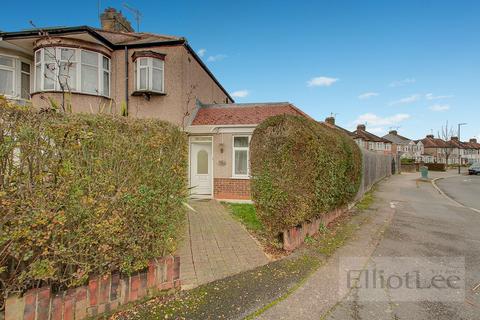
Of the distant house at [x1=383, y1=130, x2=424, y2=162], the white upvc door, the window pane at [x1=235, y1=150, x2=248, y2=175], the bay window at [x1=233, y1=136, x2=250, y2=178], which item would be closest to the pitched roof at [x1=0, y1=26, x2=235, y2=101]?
the white upvc door

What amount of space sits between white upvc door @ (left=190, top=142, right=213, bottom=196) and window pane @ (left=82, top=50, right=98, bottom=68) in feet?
17.4

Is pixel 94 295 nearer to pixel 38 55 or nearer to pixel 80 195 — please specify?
pixel 80 195

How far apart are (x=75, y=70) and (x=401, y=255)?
12384mm

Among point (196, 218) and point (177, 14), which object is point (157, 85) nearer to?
point (177, 14)

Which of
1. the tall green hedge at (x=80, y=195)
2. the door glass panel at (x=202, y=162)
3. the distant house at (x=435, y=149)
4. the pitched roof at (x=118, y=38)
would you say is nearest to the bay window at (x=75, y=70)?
the pitched roof at (x=118, y=38)

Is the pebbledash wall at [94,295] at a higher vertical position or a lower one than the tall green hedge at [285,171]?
lower

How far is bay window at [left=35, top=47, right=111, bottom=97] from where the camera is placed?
10.3m

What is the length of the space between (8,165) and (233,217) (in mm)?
5959

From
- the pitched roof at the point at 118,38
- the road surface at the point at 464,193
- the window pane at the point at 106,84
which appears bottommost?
the road surface at the point at 464,193

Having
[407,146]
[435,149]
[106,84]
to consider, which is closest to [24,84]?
[106,84]

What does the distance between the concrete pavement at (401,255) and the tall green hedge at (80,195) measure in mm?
1764

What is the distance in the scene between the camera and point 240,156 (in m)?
10.5

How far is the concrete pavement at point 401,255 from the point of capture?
297 cm

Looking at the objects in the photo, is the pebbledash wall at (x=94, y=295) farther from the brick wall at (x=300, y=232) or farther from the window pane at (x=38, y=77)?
the window pane at (x=38, y=77)
